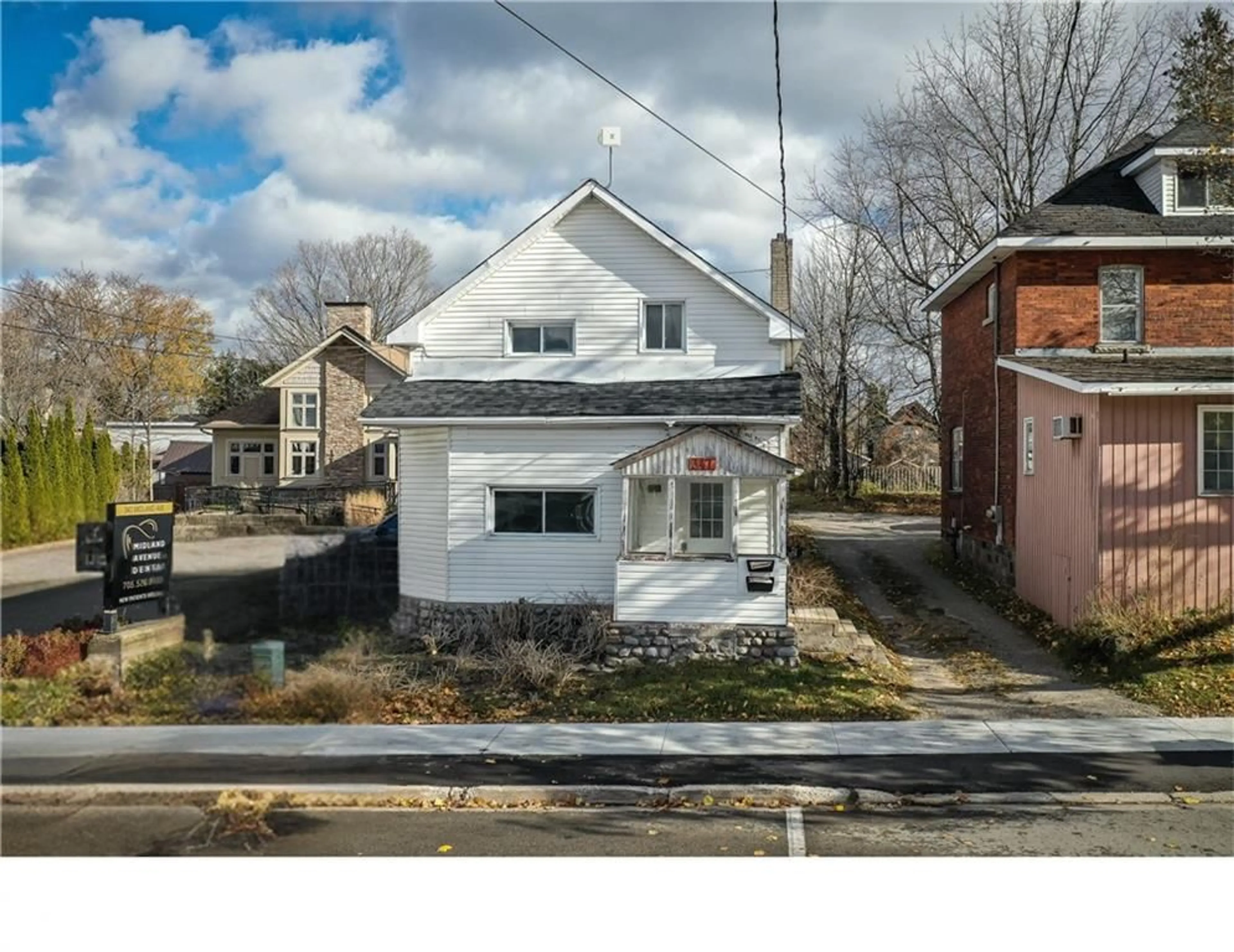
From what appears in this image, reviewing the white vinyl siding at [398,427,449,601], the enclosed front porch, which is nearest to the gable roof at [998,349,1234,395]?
the enclosed front porch

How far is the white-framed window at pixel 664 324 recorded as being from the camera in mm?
15266

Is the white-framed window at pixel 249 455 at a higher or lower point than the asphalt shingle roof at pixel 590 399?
lower

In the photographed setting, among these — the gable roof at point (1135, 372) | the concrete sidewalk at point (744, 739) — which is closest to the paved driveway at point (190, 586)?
the concrete sidewalk at point (744, 739)

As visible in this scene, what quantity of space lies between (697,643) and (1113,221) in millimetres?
10677

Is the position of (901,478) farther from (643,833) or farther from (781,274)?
(643,833)

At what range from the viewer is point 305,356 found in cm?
2288

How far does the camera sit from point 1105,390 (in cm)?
1245

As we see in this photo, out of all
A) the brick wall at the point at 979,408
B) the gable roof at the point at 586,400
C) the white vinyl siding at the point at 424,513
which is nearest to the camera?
the gable roof at the point at 586,400

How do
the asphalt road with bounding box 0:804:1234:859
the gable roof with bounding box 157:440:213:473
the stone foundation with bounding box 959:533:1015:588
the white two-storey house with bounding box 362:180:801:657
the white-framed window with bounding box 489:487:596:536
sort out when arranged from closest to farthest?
the asphalt road with bounding box 0:804:1234:859 → the gable roof with bounding box 157:440:213:473 → the white two-storey house with bounding box 362:180:801:657 → the white-framed window with bounding box 489:487:596:536 → the stone foundation with bounding box 959:533:1015:588

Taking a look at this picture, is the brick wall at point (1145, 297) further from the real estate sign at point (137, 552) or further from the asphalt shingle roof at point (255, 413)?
the real estate sign at point (137, 552)

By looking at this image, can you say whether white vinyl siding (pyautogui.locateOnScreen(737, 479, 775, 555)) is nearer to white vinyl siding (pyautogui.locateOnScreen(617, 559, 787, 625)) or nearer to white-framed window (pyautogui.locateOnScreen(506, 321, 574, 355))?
white vinyl siding (pyautogui.locateOnScreen(617, 559, 787, 625))

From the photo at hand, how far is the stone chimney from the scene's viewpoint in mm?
23438

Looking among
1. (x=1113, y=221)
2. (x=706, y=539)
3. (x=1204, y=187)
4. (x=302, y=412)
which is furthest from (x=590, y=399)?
(x=1204, y=187)

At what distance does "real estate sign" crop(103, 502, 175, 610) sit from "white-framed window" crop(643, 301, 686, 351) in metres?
9.70
